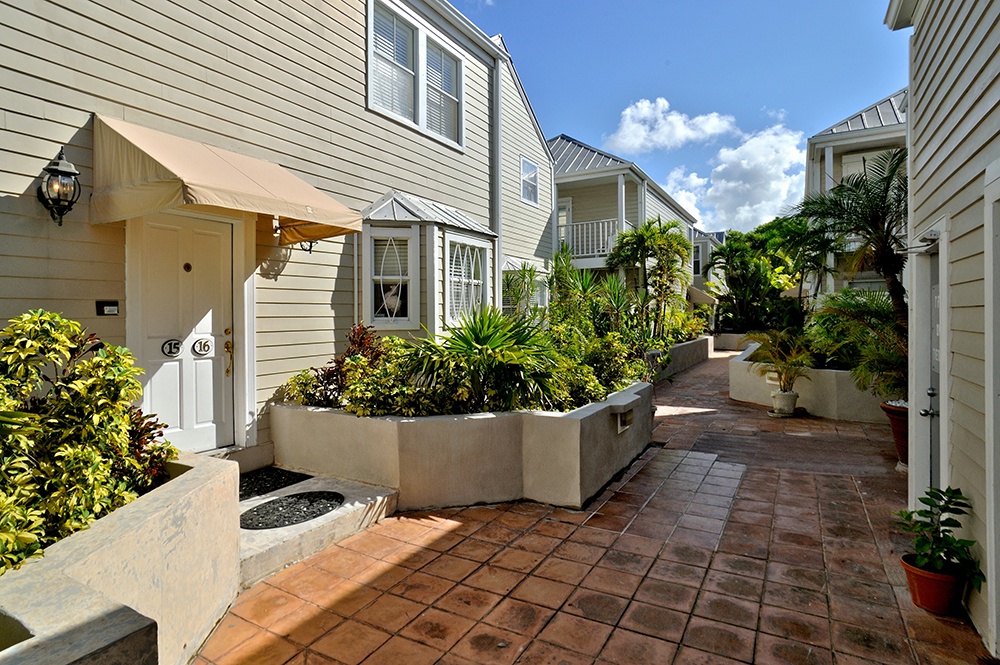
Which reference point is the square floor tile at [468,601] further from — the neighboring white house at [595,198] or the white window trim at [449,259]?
the neighboring white house at [595,198]

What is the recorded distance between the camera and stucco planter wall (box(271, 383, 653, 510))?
4703mm

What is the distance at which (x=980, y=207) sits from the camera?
9.55ft

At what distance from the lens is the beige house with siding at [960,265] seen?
2688 millimetres

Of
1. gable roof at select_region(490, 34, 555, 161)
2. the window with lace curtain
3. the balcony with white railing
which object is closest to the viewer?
the window with lace curtain

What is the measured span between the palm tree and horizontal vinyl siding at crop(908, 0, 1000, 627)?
4153mm

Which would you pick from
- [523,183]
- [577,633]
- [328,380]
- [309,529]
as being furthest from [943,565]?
[523,183]

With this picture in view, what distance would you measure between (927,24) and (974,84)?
163 cm

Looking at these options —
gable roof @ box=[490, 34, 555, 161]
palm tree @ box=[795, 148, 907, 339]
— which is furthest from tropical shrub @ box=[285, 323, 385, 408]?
gable roof @ box=[490, 34, 555, 161]

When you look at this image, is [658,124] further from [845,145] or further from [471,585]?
[471,585]

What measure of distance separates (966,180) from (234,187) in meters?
5.08

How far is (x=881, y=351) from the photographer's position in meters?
6.77

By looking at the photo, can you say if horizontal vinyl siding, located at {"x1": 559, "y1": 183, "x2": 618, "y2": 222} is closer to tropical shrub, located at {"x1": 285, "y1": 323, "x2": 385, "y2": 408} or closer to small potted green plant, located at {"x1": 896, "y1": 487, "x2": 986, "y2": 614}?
tropical shrub, located at {"x1": 285, "y1": 323, "x2": 385, "y2": 408}

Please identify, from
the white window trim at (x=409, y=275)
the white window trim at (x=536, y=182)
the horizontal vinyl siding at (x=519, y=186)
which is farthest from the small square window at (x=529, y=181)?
the white window trim at (x=409, y=275)

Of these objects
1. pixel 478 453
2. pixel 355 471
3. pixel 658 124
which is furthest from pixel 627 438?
pixel 658 124
